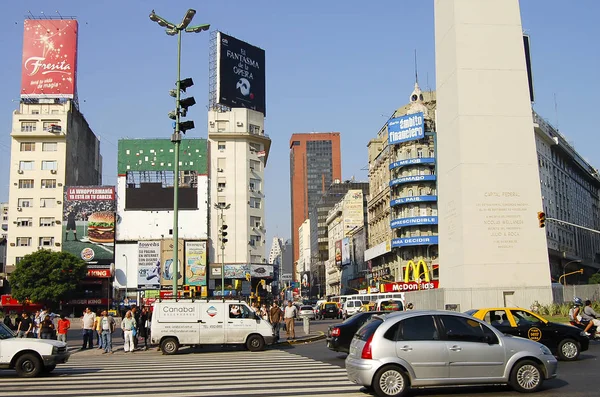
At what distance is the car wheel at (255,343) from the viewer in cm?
2427

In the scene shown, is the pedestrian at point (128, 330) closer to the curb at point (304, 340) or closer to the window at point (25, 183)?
the curb at point (304, 340)

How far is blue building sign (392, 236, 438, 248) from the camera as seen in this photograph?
77.2 meters

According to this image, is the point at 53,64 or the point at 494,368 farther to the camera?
the point at 53,64

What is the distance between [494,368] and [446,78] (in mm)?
22675

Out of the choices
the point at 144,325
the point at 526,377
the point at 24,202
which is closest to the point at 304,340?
the point at 144,325

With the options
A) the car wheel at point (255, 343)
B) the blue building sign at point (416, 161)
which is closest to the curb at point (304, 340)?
the car wheel at point (255, 343)

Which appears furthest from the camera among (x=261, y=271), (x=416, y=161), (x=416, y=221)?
(x=261, y=271)

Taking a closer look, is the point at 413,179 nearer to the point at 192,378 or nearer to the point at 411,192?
the point at 411,192

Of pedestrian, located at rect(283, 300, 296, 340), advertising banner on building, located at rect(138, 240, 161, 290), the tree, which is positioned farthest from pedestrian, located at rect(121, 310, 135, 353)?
advertising banner on building, located at rect(138, 240, 161, 290)

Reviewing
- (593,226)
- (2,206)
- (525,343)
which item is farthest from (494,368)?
(2,206)

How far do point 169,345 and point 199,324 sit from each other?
4.25ft

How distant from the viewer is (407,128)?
263 feet

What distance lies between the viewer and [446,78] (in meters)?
31.8

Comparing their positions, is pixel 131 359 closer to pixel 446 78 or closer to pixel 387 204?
pixel 446 78
